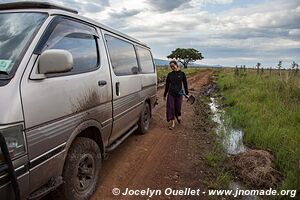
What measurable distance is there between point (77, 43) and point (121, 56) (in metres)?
1.70

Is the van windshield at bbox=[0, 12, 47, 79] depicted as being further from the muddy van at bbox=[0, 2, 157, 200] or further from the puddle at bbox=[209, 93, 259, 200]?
the puddle at bbox=[209, 93, 259, 200]

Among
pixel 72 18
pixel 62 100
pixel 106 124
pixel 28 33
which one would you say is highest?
pixel 72 18

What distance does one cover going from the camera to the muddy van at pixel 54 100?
2.53m

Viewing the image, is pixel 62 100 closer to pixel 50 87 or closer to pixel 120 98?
pixel 50 87

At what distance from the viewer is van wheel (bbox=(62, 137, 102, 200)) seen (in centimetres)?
340

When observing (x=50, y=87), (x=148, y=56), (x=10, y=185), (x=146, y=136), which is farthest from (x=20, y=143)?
(x=148, y=56)

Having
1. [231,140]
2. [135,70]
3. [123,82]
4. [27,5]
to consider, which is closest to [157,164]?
[123,82]

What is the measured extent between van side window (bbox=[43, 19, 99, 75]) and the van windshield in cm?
19

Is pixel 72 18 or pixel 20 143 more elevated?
pixel 72 18

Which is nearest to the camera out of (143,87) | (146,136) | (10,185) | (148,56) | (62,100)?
(10,185)

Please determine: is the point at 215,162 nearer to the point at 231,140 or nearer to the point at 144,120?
the point at 231,140

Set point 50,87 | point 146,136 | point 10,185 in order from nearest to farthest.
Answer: point 10,185 < point 50,87 < point 146,136

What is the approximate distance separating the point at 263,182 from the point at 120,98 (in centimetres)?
268

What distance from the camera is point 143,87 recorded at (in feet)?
22.6
